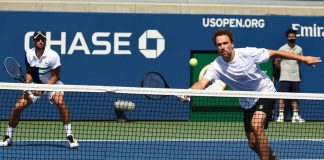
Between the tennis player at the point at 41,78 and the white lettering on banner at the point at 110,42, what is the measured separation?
2.38m

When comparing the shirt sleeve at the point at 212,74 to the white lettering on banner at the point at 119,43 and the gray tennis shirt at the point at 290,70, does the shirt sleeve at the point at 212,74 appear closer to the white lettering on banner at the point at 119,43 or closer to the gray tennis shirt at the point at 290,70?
the white lettering on banner at the point at 119,43

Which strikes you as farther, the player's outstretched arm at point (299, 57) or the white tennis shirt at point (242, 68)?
the white tennis shirt at point (242, 68)

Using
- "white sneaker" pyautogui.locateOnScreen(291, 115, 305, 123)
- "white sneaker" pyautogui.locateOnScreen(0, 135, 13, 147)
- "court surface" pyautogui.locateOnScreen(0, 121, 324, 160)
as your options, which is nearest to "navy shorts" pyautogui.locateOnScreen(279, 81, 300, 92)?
"white sneaker" pyautogui.locateOnScreen(291, 115, 305, 123)

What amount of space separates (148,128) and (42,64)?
145 centimetres

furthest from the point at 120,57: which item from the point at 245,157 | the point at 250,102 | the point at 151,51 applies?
the point at 250,102

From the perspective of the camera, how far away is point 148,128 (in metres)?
9.65

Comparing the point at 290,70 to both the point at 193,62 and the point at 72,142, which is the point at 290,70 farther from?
the point at 72,142

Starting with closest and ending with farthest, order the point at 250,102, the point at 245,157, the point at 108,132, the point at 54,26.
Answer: the point at 250,102 → the point at 245,157 → the point at 108,132 → the point at 54,26

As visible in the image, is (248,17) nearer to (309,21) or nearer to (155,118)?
(309,21)

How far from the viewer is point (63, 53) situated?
11.6 m

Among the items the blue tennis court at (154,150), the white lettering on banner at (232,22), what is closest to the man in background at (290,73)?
the white lettering on banner at (232,22)

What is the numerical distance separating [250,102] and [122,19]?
16.2 feet

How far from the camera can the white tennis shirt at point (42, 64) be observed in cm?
897

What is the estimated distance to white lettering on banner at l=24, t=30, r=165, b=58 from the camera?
457 inches
